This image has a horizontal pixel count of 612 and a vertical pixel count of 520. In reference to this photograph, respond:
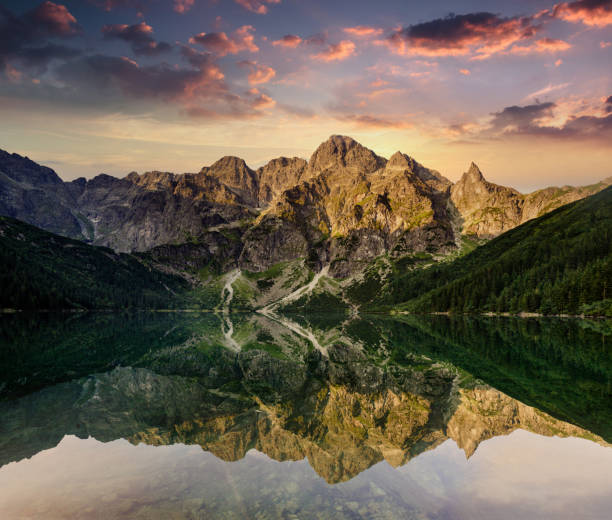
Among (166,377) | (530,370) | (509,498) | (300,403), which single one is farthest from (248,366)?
(509,498)

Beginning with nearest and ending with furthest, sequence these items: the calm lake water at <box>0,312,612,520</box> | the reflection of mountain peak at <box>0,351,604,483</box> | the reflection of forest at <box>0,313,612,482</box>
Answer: the calm lake water at <box>0,312,612,520</box>, the reflection of mountain peak at <box>0,351,604,483</box>, the reflection of forest at <box>0,313,612,482</box>

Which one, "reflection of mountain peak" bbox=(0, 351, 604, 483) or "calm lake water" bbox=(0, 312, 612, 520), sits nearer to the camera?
"calm lake water" bbox=(0, 312, 612, 520)

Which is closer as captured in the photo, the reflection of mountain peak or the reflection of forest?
the reflection of mountain peak

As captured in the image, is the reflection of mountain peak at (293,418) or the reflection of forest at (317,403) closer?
the reflection of mountain peak at (293,418)

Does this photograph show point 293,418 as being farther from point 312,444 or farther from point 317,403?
point 312,444

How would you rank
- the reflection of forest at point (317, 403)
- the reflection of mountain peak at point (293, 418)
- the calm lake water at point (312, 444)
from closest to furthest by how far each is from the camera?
1. the calm lake water at point (312, 444)
2. the reflection of mountain peak at point (293, 418)
3. the reflection of forest at point (317, 403)

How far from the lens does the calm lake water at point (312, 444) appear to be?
48.9 ft

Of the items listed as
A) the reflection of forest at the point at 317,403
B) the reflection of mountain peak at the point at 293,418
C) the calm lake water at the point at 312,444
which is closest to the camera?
the calm lake water at the point at 312,444

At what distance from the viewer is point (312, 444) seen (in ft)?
72.5

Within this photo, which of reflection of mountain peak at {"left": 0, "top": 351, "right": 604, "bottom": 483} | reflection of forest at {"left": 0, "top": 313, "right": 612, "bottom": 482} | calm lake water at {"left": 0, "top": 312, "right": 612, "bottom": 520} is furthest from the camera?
reflection of forest at {"left": 0, "top": 313, "right": 612, "bottom": 482}

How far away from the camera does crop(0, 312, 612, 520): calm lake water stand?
14.9 meters

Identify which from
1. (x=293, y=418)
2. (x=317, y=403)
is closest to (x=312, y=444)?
(x=293, y=418)

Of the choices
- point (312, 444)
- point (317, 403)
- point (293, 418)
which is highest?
point (312, 444)

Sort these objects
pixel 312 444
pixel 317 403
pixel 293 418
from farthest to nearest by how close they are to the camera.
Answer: pixel 317 403 → pixel 293 418 → pixel 312 444
